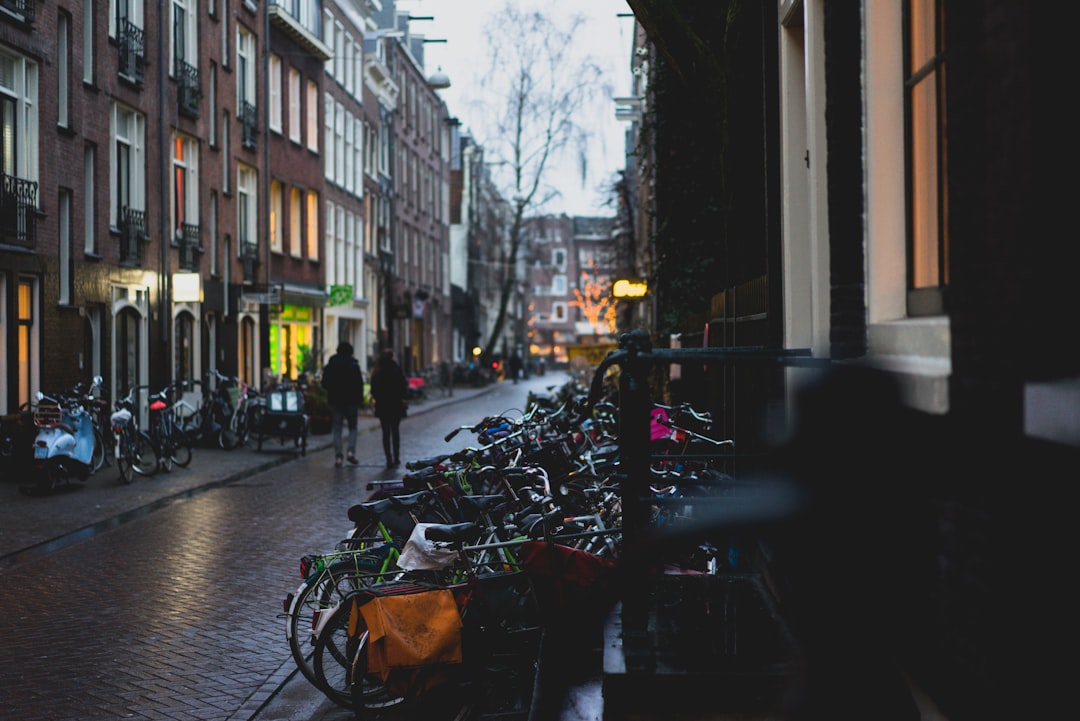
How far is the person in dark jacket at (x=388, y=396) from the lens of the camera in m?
17.9

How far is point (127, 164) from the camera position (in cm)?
2294

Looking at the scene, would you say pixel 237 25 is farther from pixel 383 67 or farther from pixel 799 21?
pixel 799 21

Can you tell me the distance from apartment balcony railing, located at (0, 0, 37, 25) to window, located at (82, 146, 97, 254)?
2.80 meters

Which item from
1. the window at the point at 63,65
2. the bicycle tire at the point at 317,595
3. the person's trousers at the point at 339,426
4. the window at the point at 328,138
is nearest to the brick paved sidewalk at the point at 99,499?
the person's trousers at the point at 339,426

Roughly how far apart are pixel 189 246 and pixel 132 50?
4607mm

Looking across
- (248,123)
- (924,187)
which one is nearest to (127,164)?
(248,123)

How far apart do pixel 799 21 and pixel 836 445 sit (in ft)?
15.2

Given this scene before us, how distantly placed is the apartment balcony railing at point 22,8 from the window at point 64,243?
9.35 feet

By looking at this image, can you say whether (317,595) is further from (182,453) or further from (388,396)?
(182,453)

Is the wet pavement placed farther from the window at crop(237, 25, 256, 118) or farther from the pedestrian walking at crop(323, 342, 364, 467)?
the window at crop(237, 25, 256, 118)

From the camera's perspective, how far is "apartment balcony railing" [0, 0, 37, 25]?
58.1 ft

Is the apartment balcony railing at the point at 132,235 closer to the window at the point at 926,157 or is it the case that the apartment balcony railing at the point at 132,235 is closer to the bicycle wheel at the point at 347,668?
the bicycle wheel at the point at 347,668

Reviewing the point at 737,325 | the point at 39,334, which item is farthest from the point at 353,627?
the point at 39,334

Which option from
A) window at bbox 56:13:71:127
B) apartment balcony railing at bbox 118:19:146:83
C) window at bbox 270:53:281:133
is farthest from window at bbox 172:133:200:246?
window at bbox 270:53:281:133
